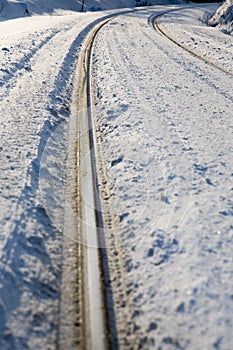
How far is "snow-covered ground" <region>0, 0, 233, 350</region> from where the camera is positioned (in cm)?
246

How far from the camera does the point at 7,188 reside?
3.66 meters

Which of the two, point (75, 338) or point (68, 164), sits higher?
point (68, 164)

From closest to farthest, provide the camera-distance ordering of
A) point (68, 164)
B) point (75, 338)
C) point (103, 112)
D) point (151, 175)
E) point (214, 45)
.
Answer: point (75, 338), point (151, 175), point (68, 164), point (103, 112), point (214, 45)

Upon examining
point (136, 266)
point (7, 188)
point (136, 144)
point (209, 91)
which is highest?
point (209, 91)

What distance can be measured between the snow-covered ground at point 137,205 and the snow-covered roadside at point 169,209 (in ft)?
0.03

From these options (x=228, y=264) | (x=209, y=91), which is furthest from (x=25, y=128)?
(x=209, y=91)

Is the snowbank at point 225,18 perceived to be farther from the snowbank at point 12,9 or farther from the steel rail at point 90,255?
the snowbank at point 12,9

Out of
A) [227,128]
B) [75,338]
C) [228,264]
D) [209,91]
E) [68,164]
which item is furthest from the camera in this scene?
[209,91]

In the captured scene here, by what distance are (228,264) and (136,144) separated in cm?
229

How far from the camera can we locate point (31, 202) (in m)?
3.52

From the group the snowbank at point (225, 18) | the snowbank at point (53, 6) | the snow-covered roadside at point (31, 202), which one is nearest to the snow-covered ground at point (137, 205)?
the snow-covered roadside at point (31, 202)

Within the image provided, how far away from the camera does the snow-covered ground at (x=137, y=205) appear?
2455mm

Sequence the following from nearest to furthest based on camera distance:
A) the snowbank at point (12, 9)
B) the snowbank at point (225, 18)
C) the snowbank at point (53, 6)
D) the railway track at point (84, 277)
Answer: the railway track at point (84, 277) < the snowbank at point (225, 18) < the snowbank at point (12, 9) < the snowbank at point (53, 6)

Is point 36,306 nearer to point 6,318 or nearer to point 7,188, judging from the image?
point 6,318
